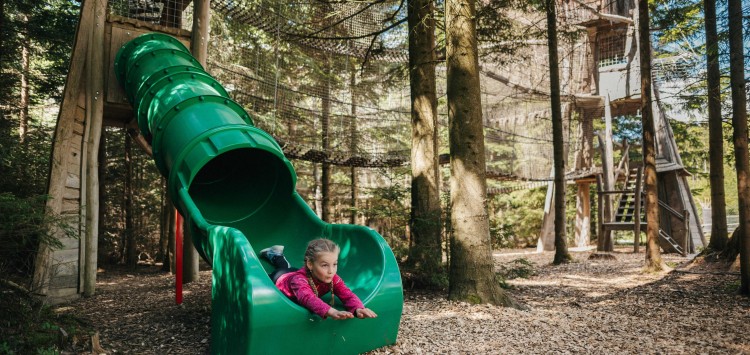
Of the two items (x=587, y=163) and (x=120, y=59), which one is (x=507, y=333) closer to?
(x=120, y=59)

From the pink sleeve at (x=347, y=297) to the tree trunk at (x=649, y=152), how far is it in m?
6.50

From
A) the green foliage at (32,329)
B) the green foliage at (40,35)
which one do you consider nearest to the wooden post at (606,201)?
the green foliage at (32,329)

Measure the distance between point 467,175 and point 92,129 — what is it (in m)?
4.49

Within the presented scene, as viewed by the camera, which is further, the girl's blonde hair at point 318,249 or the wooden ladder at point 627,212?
the wooden ladder at point 627,212

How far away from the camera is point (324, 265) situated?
127 inches

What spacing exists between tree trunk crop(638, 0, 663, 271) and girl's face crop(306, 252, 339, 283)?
6.59 meters

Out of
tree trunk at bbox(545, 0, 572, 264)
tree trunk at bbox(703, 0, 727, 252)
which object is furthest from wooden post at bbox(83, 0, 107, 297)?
tree trunk at bbox(703, 0, 727, 252)

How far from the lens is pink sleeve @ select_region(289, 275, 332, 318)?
3006 mm

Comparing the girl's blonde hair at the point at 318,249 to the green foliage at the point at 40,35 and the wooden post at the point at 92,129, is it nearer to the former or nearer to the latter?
the wooden post at the point at 92,129

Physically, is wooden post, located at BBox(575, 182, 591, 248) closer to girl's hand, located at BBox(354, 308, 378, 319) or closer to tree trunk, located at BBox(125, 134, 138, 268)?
tree trunk, located at BBox(125, 134, 138, 268)

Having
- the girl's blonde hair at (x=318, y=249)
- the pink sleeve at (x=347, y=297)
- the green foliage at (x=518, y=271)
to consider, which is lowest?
the green foliage at (x=518, y=271)

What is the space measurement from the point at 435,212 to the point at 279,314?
3.44 meters

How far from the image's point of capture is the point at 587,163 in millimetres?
14977

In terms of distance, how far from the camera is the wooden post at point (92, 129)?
6109 mm
